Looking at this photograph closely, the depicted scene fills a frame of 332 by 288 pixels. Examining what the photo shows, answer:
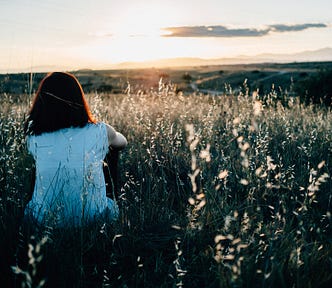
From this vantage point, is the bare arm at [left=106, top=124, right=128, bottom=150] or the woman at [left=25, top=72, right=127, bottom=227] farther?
the bare arm at [left=106, top=124, right=128, bottom=150]

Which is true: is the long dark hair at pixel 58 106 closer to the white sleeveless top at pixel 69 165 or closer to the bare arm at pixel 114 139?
the white sleeveless top at pixel 69 165

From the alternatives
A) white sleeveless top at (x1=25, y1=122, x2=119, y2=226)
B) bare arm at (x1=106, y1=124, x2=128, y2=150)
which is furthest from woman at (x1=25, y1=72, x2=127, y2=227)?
bare arm at (x1=106, y1=124, x2=128, y2=150)

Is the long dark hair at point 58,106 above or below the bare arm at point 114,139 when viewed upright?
above

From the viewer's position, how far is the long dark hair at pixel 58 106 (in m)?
2.59

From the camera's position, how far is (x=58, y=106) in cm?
259

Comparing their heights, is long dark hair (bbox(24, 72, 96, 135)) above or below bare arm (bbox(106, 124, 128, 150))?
above

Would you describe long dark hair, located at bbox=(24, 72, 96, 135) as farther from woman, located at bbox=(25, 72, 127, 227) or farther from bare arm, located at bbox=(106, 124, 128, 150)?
bare arm, located at bbox=(106, 124, 128, 150)

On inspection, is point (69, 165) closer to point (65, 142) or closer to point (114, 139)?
point (65, 142)

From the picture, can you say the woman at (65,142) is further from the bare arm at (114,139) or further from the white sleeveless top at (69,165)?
the bare arm at (114,139)

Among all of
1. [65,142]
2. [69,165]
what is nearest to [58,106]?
[65,142]

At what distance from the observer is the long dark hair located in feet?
8.50

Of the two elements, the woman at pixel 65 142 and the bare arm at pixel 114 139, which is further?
the bare arm at pixel 114 139

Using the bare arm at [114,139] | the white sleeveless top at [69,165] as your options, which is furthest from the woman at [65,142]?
the bare arm at [114,139]

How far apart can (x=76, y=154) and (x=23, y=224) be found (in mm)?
571
